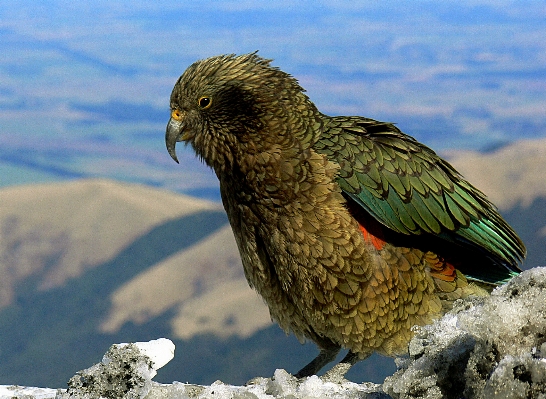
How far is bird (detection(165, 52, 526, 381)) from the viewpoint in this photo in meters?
4.66

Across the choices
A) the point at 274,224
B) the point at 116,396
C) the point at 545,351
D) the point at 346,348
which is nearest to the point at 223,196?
the point at 274,224

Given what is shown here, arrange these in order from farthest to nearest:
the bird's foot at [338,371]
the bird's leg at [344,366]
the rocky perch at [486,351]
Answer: the bird's leg at [344,366] → the bird's foot at [338,371] → the rocky perch at [486,351]

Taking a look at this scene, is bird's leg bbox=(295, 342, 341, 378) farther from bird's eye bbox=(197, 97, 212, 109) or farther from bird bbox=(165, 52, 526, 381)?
bird's eye bbox=(197, 97, 212, 109)

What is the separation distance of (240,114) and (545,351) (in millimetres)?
3001

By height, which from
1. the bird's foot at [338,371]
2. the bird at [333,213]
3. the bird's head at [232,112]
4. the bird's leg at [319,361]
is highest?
the bird's head at [232,112]

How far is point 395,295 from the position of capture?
184 inches

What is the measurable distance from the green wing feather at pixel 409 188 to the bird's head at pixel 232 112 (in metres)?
0.31

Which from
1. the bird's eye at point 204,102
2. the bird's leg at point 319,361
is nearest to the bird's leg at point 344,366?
the bird's leg at point 319,361

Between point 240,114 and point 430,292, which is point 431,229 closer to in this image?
point 430,292

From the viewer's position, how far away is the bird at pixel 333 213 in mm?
4656

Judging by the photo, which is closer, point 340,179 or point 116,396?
point 116,396

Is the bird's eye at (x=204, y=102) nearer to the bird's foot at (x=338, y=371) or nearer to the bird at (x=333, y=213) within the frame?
the bird at (x=333, y=213)

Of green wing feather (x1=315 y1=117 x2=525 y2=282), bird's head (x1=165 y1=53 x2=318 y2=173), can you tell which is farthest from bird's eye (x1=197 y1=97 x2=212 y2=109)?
green wing feather (x1=315 y1=117 x2=525 y2=282)

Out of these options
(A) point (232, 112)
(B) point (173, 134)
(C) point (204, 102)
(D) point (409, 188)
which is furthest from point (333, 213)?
(B) point (173, 134)
